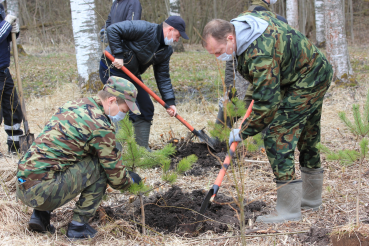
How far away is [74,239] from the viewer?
8.25ft

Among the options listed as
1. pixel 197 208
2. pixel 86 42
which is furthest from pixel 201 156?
pixel 86 42

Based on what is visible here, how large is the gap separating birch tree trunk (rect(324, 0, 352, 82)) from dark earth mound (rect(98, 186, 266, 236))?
17.2 feet

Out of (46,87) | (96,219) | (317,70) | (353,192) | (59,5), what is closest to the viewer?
(317,70)

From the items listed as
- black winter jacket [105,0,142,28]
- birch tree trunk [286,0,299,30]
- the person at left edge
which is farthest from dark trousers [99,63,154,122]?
birch tree trunk [286,0,299,30]

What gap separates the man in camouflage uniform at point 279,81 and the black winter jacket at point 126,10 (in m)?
2.20

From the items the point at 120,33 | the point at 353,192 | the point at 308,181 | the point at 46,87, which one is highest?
the point at 120,33

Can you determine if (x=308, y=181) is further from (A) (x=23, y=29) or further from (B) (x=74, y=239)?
(A) (x=23, y=29)

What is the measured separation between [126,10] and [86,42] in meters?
2.86

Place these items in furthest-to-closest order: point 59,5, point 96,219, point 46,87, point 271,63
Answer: point 59,5
point 46,87
point 96,219
point 271,63

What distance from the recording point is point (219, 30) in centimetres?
229

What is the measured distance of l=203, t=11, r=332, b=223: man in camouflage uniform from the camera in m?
2.29

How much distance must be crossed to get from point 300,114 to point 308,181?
761mm

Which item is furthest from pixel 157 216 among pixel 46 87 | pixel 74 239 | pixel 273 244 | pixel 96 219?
pixel 46 87

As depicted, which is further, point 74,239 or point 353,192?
point 353,192
